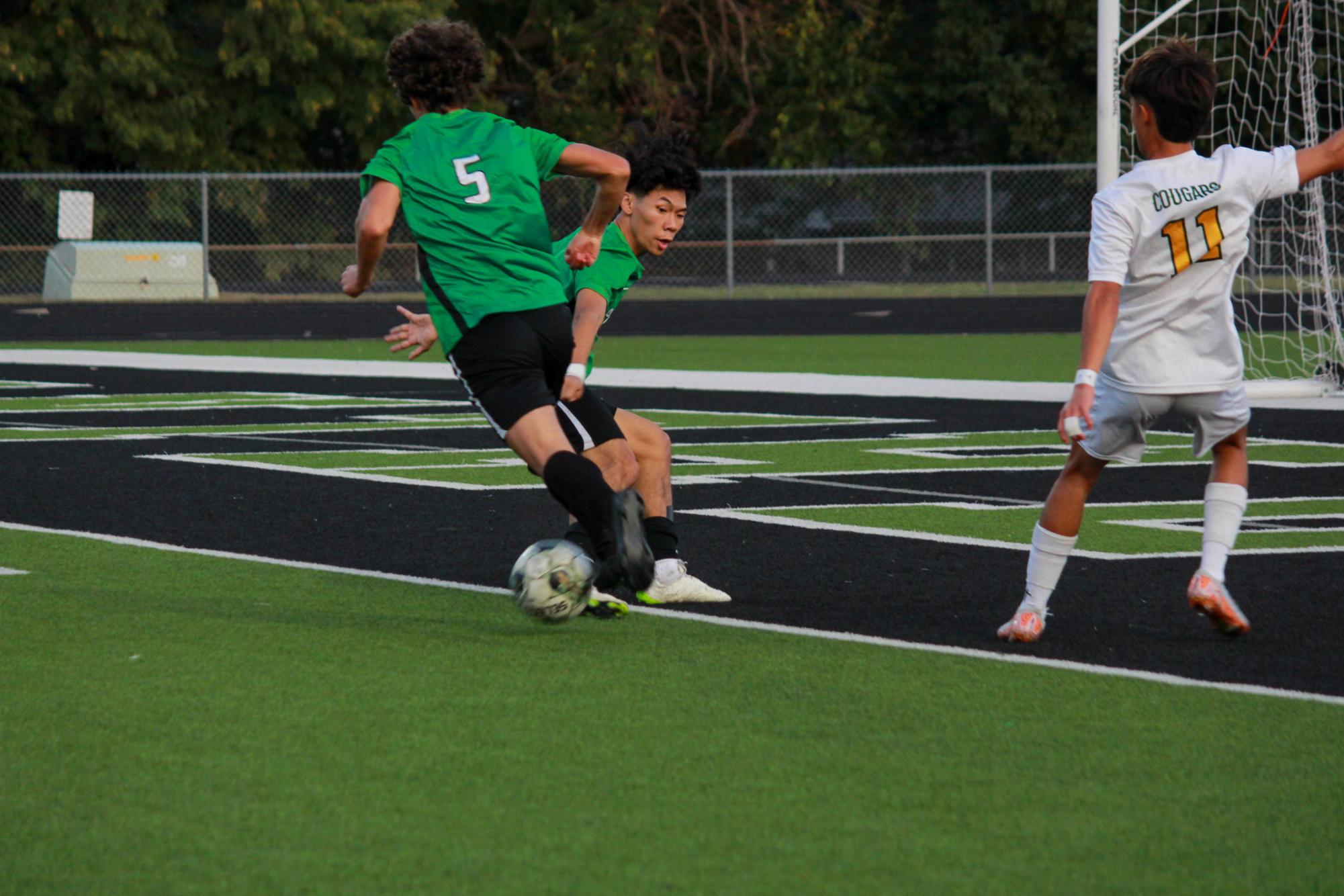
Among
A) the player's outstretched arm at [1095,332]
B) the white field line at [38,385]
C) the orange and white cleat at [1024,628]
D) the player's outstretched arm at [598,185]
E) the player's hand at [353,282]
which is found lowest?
the orange and white cleat at [1024,628]

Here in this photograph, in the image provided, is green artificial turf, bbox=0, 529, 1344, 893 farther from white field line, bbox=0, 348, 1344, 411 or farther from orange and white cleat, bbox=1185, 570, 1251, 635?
white field line, bbox=0, 348, 1344, 411

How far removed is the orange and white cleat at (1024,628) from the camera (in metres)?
5.99

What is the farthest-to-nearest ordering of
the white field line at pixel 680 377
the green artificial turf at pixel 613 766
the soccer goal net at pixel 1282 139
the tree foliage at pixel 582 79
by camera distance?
1. the tree foliage at pixel 582 79
2. the white field line at pixel 680 377
3. the soccer goal net at pixel 1282 139
4. the green artificial turf at pixel 613 766

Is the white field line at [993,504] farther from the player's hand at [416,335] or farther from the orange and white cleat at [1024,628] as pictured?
the orange and white cleat at [1024,628]

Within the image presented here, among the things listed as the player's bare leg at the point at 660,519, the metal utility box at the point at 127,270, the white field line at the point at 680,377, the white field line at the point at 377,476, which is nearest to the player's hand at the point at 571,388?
the player's bare leg at the point at 660,519

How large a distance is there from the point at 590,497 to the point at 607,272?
1.17 m

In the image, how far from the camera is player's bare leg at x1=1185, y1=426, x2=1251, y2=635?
5.95m

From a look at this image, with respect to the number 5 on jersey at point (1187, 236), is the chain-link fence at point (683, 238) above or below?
above

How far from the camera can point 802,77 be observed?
3794cm

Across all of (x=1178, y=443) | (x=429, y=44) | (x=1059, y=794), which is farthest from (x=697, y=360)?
(x=1059, y=794)

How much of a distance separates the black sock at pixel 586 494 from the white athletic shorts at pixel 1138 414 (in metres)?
1.42

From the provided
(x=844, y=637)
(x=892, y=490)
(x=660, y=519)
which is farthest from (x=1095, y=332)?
(x=892, y=490)

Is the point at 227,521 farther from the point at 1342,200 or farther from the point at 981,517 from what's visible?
the point at 1342,200

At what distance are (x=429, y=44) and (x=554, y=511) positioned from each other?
11.4 feet
